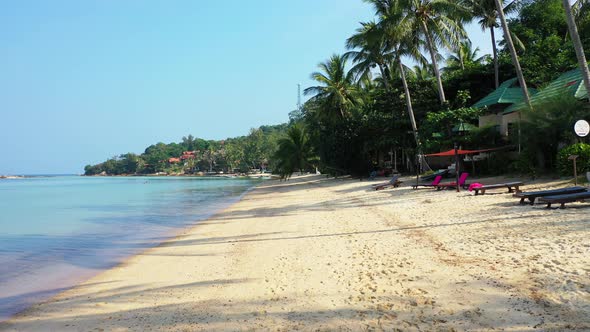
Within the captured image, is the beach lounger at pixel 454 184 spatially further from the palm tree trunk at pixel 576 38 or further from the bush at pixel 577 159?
the palm tree trunk at pixel 576 38

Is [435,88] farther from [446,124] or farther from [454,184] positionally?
[454,184]

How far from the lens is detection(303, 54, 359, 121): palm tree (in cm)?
3281

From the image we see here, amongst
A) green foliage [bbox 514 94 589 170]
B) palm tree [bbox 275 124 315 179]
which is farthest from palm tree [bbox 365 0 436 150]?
palm tree [bbox 275 124 315 179]

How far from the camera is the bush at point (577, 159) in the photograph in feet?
41.7

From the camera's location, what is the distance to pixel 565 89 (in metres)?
15.1

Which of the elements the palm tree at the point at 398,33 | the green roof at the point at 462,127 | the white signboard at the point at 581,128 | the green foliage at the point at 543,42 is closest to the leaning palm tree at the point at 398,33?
the palm tree at the point at 398,33

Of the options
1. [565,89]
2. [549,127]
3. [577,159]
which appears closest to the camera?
[577,159]

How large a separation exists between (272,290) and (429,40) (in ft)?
66.3

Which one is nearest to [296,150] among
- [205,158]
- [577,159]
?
[577,159]

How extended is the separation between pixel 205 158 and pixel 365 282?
110 meters

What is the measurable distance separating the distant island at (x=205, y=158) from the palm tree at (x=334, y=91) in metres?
14.2

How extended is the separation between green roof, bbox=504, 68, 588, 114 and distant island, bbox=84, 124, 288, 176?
31.9m

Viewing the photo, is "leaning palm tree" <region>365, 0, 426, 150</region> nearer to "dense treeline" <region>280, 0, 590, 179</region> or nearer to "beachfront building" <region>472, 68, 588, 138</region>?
"dense treeline" <region>280, 0, 590, 179</region>

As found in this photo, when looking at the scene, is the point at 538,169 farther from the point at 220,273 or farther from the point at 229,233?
the point at 220,273
